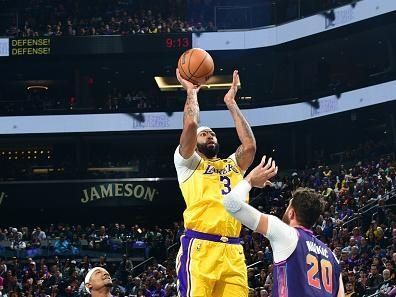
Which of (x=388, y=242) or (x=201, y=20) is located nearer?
(x=388, y=242)

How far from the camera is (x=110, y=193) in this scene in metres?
39.1

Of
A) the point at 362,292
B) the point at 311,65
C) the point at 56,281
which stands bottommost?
the point at 56,281

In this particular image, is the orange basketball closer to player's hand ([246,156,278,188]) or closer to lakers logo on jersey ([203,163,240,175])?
lakers logo on jersey ([203,163,240,175])

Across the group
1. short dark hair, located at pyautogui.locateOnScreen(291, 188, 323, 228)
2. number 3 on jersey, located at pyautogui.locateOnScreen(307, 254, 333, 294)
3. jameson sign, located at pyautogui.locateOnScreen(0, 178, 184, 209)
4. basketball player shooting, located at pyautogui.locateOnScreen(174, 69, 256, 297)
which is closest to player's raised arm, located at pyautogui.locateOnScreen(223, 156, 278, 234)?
short dark hair, located at pyautogui.locateOnScreen(291, 188, 323, 228)

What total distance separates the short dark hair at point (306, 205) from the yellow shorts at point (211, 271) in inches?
91.5

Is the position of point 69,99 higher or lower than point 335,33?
lower

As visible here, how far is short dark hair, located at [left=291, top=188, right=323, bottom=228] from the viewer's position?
6.23 m

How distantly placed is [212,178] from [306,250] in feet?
8.19

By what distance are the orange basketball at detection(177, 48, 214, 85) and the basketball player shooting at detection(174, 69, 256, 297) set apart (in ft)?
1.06

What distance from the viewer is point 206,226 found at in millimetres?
8578

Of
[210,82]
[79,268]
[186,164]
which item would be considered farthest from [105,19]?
[186,164]

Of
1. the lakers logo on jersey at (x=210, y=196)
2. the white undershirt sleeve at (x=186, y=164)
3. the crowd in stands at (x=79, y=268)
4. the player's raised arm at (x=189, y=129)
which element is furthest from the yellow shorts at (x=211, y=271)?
the crowd in stands at (x=79, y=268)

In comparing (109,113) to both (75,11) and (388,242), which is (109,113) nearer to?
(75,11)

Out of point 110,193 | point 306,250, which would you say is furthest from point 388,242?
point 110,193
